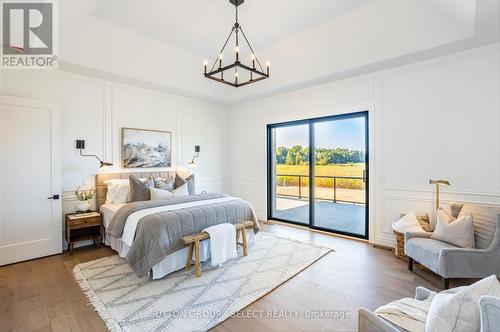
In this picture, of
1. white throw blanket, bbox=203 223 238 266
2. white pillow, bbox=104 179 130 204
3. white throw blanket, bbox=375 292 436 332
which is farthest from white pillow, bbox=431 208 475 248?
white pillow, bbox=104 179 130 204

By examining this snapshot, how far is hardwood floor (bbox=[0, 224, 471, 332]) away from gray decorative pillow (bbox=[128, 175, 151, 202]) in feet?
3.24

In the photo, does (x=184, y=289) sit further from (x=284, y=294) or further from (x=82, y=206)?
(x=82, y=206)

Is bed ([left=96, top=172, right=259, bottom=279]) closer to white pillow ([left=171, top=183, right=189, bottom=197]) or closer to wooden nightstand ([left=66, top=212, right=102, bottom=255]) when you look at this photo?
wooden nightstand ([left=66, top=212, right=102, bottom=255])

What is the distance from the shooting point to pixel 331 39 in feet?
13.2

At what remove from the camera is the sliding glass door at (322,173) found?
4.49 meters

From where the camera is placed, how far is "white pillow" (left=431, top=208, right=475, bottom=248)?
2.68m

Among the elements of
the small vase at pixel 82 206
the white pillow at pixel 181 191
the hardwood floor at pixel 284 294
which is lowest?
the hardwood floor at pixel 284 294

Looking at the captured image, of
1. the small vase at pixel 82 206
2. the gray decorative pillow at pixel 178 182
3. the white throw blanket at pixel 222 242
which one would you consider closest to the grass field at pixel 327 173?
the gray decorative pillow at pixel 178 182

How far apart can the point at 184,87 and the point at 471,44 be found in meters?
4.65

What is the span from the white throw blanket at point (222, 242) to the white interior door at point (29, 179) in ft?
8.22

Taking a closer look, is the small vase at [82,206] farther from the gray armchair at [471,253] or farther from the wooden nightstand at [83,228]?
the gray armchair at [471,253]

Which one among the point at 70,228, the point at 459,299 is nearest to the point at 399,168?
the point at 459,299

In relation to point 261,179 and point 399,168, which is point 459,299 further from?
point 261,179

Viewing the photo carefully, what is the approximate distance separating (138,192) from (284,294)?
279 centimetres
